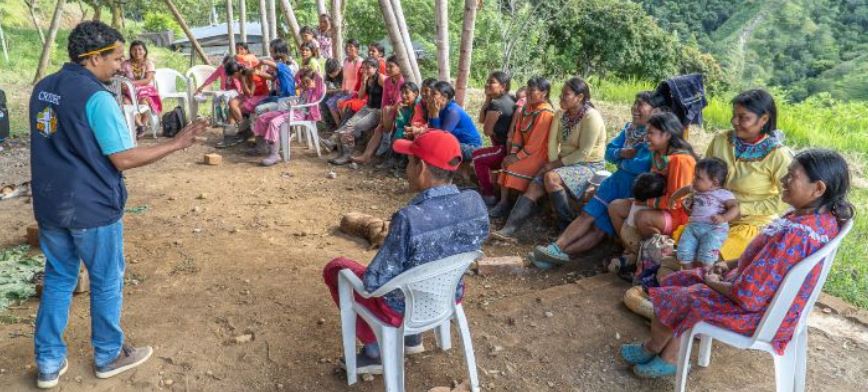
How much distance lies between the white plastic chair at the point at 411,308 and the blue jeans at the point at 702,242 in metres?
1.33

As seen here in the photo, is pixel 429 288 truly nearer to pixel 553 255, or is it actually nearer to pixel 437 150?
pixel 437 150

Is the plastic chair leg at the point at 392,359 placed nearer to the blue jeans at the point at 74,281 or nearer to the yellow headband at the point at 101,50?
the blue jeans at the point at 74,281

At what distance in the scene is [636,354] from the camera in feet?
9.84

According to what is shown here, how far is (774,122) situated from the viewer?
3.38 metres

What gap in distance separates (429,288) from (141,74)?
6.80 meters

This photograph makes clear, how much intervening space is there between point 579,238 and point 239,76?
17.5ft

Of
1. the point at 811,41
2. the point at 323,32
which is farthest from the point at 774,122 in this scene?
the point at 811,41

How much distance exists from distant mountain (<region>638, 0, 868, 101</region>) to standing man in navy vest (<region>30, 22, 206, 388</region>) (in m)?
20.8

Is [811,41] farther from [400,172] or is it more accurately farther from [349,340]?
[349,340]

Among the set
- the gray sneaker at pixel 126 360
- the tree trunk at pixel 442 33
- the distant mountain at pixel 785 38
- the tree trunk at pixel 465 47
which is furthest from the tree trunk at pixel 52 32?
the distant mountain at pixel 785 38

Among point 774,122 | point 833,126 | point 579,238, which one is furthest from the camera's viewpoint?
point 833,126

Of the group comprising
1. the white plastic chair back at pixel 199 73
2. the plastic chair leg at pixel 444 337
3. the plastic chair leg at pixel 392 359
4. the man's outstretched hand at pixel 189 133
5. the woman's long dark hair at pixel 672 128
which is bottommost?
the plastic chair leg at pixel 444 337

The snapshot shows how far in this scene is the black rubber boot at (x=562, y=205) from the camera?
15.2ft

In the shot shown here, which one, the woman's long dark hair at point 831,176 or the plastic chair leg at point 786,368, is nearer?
the woman's long dark hair at point 831,176
